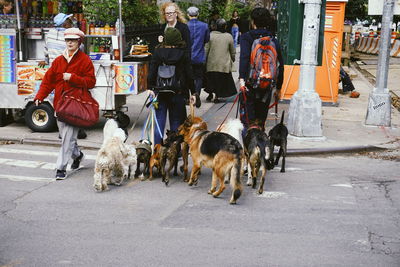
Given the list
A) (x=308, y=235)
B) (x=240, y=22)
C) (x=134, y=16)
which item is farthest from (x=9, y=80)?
(x=240, y=22)

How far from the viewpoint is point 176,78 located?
8.09 m

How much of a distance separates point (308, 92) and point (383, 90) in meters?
2.06

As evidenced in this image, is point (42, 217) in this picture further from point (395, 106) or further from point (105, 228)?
point (395, 106)

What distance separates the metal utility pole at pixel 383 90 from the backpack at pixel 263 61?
160 inches

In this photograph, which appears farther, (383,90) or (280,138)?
(383,90)

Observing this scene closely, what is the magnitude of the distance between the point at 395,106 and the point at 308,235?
10369 millimetres

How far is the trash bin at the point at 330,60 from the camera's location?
14047 mm

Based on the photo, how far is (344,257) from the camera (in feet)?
16.9

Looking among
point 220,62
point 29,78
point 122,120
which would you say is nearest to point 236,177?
point 122,120

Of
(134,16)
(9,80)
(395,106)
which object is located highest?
(134,16)

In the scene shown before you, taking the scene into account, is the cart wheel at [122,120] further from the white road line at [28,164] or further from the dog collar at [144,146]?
the dog collar at [144,146]

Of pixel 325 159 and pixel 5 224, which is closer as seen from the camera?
pixel 5 224

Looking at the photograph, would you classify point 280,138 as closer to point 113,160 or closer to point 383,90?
point 113,160

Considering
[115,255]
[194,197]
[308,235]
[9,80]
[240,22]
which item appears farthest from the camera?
[240,22]
